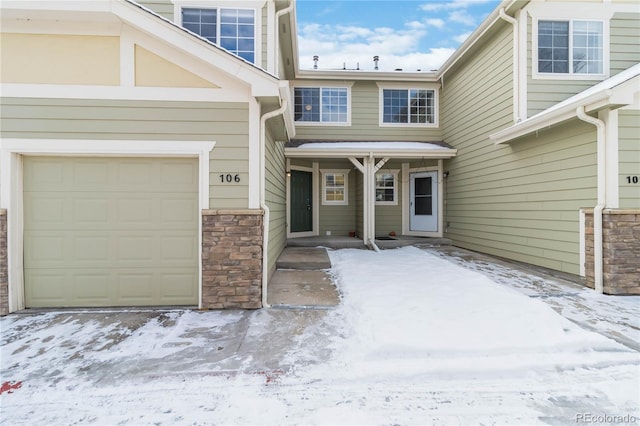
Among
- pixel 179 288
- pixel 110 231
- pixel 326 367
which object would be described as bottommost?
pixel 326 367

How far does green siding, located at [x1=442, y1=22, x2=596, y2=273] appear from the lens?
482 cm

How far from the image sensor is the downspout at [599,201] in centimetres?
424

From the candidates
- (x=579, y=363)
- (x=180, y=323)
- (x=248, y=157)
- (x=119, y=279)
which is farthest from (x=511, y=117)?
(x=119, y=279)

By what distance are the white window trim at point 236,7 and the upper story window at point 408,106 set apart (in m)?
4.60

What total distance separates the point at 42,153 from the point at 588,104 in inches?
299

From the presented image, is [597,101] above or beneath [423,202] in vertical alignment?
above

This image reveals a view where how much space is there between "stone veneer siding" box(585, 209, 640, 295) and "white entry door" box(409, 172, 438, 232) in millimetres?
4716

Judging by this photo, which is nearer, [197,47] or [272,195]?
[197,47]

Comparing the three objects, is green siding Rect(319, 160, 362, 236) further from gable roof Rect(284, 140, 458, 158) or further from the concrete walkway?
the concrete walkway

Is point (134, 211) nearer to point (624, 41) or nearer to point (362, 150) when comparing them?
point (362, 150)

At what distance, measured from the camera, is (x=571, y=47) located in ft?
19.5

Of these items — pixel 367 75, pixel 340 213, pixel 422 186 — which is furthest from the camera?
pixel 340 213

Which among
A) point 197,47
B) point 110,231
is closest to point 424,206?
point 197,47

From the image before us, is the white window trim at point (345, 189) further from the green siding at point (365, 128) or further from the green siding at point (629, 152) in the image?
the green siding at point (629, 152)
